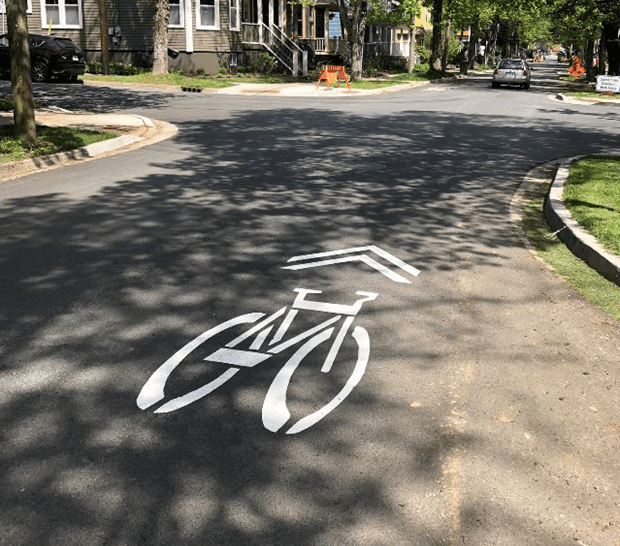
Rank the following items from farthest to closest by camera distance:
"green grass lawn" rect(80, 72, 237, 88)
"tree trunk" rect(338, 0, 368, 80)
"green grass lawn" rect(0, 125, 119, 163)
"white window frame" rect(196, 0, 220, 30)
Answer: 1. "tree trunk" rect(338, 0, 368, 80)
2. "white window frame" rect(196, 0, 220, 30)
3. "green grass lawn" rect(80, 72, 237, 88)
4. "green grass lawn" rect(0, 125, 119, 163)

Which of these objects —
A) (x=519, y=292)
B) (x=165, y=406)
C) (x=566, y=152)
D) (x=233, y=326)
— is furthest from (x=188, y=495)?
(x=566, y=152)

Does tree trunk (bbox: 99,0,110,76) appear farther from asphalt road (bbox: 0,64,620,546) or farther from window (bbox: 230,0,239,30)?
asphalt road (bbox: 0,64,620,546)

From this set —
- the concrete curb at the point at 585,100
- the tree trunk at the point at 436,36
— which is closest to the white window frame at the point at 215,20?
the concrete curb at the point at 585,100

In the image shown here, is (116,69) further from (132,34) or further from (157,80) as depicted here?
(157,80)

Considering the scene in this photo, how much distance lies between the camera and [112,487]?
11.7 feet

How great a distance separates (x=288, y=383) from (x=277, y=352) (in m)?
0.49

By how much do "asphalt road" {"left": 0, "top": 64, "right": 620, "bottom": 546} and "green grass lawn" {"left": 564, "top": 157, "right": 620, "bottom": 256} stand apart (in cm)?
85

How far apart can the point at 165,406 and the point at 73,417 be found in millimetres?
491

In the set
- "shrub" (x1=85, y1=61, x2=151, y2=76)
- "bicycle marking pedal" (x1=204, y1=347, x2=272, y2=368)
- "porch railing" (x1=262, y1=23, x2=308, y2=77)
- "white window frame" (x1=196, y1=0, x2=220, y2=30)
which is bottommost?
"bicycle marking pedal" (x1=204, y1=347, x2=272, y2=368)

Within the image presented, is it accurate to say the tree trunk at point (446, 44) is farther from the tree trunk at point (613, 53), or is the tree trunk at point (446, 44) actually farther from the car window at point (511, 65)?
the car window at point (511, 65)

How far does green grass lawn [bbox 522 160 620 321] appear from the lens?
647 cm

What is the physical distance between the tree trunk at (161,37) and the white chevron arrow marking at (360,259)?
30.6 m

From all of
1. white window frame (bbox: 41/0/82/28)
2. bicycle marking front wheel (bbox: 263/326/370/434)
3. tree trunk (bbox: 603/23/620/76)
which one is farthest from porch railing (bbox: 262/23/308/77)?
bicycle marking front wheel (bbox: 263/326/370/434)

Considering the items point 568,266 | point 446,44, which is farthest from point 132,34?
point 568,266
